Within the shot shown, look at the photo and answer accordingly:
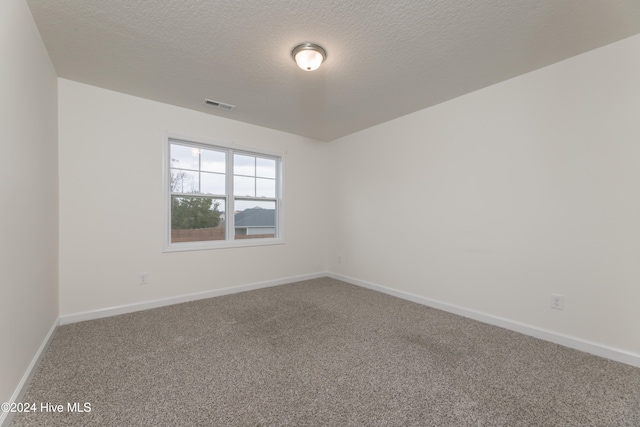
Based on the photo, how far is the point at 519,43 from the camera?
2025 mm

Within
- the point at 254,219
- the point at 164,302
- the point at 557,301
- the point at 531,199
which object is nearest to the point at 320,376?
the point at 557,301

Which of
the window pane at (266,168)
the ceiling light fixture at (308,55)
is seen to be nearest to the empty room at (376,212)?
the ceiling light fixture at (308,55)

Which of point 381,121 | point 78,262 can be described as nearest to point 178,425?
point 78,262

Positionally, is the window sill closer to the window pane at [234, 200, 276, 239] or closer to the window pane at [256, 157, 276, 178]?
the window pane at [234, 200, 276, 239]

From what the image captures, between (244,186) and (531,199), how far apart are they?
339 centimetres

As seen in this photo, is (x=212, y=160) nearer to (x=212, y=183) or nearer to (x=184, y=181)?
(x=212, y=183)

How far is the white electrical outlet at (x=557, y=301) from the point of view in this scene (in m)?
2.28

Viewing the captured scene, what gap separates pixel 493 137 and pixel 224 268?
138 inches

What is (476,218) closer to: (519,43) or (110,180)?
(519,43)

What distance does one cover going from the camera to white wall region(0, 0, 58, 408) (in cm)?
139

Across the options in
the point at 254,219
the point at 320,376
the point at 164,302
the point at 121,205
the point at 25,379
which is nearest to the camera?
the point at 25,379

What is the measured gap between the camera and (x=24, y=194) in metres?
1.68

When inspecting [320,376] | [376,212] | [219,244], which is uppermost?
[376,212]

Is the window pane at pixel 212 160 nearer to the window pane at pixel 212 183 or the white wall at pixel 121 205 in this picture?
the window pane at pixel 212 183
